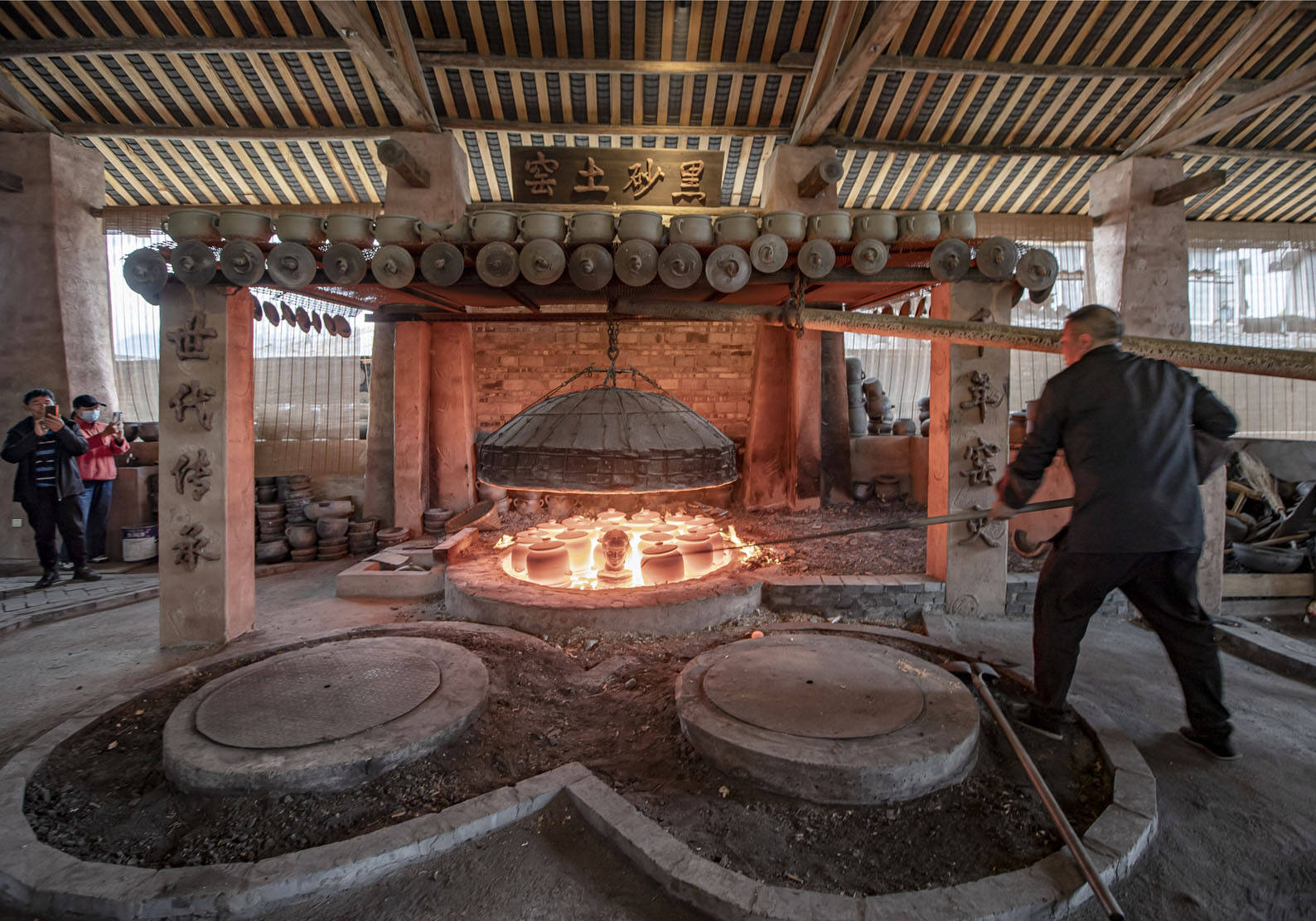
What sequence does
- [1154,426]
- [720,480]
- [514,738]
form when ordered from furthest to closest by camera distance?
[720,480]
[514,738]
[1154,426]

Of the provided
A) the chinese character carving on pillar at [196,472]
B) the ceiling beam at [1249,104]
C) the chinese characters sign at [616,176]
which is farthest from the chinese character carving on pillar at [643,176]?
the ceiling beam at [1249,104]

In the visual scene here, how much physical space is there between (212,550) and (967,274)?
6.20m

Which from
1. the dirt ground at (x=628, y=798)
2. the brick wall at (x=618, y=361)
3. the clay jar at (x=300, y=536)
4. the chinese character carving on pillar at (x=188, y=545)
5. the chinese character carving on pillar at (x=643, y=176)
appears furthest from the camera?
the brick wall at (x=618, y=361)

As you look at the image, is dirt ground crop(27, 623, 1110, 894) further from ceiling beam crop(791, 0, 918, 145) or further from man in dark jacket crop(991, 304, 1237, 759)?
ceiling beam crop(791, 0, 918, 145)

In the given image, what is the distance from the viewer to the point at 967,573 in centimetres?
494

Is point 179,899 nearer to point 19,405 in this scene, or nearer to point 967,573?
point 967,573

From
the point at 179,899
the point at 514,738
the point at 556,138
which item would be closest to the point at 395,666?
the point at 514,738

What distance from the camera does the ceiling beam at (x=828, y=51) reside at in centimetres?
559

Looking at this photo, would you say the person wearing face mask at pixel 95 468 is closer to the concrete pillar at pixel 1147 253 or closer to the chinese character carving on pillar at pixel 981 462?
the chinese character carving on pillar at pixel 981 462

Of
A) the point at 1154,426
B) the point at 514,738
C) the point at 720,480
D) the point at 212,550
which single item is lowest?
the point at 514,738

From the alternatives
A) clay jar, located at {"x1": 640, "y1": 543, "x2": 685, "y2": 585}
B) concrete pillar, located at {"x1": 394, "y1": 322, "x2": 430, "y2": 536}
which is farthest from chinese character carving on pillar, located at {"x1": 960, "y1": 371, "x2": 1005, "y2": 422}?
concrete pillar, located at {"x1": 394, "y1": 322, "x2": 430, "y2": 536}

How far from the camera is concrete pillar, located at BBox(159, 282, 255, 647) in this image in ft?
14.6

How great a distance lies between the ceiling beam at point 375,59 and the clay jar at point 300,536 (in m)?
4.95

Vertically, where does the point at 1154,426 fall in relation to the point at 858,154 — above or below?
below
